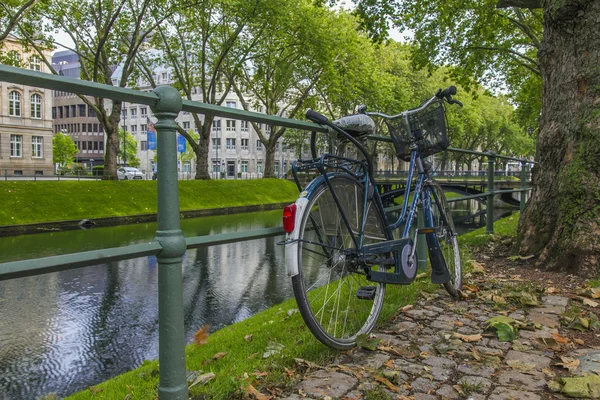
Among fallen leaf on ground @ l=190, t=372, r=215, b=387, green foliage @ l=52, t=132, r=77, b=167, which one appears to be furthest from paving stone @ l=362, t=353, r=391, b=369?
green foliage @ l=52, t=132, r=77, b=167

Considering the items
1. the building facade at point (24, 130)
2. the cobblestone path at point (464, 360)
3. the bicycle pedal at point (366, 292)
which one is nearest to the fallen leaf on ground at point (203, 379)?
the cobblestone path at point (464, 360)

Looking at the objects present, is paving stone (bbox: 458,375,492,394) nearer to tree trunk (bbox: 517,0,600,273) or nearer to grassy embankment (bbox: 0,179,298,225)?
tree trunk (bbox: 517,0,600,273)

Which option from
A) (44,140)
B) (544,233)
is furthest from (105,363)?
(44,140)

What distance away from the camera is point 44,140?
5294 centimetres

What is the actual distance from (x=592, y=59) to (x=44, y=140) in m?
55.9

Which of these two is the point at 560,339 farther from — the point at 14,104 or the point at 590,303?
the point at 14,104

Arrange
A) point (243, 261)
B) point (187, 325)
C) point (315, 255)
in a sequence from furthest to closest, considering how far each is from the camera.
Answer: point (243, 261), point (187, 325), point (315, 255)

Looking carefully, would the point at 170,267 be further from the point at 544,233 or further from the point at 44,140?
the point at 44,140

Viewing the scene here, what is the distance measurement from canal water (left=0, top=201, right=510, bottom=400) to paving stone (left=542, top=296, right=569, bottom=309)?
14.7ft

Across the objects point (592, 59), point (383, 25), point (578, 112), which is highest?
point (383, 25)

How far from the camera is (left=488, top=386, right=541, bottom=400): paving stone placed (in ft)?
8.33

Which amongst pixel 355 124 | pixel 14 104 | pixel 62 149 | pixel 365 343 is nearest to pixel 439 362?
pixel 365 343

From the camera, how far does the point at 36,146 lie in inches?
2058

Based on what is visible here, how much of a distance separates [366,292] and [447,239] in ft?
5.25
